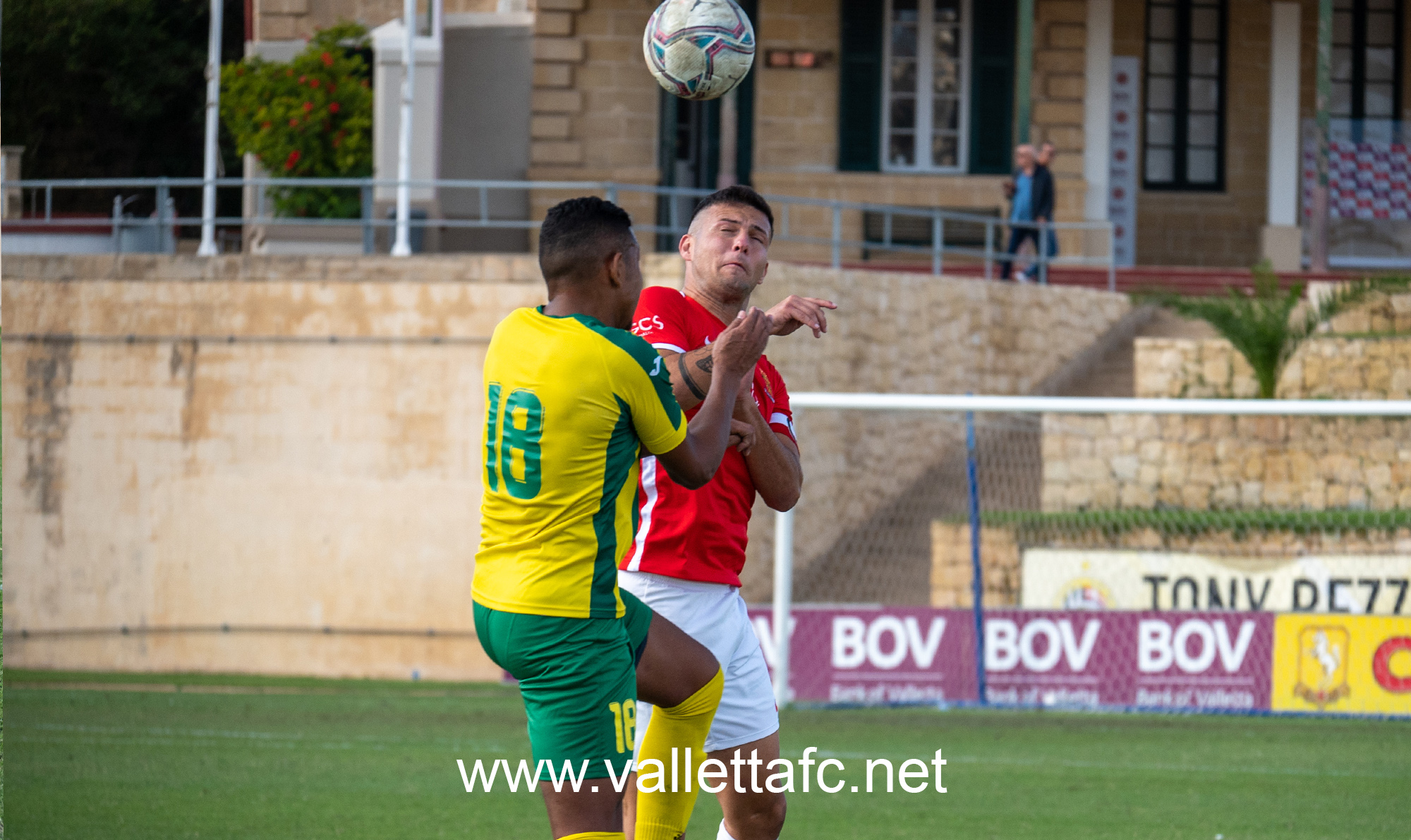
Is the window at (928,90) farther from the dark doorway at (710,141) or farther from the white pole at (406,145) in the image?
the white pole at (406,145)

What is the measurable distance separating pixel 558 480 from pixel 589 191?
11.7 metres

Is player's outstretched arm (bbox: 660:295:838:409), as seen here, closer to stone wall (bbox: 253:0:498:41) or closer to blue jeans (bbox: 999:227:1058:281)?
blue jeans (bbox: 999:227:1058:281)

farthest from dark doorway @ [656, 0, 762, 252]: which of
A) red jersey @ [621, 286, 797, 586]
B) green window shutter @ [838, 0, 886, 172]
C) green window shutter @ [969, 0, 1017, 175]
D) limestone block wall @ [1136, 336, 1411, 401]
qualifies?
red jersey @ [621, 286, 797, 586]

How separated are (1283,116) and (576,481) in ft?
63.1

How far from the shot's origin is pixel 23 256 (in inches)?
547

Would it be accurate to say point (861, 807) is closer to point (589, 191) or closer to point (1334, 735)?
point (1334, 735)

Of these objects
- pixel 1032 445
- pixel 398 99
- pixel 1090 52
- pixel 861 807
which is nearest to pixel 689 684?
pixel 861 807

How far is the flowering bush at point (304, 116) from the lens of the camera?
52.2ft

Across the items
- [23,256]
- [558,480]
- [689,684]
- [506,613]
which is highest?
[23,256]

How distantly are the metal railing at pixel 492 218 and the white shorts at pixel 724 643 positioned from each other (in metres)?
7.90

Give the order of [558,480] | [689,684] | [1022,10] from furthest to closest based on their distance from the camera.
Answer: [1022,10] → [689,684] → [558,480]

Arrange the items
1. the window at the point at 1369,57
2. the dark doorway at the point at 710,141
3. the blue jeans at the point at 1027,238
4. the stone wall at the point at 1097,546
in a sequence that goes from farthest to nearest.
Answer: the window at the point at 1369,57 < the dark doorway at the point at 710,141 < the blue jeans at the point at 1027,238 < the stone wall at the point at 1097,546

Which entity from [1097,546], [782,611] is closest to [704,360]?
[782,611]

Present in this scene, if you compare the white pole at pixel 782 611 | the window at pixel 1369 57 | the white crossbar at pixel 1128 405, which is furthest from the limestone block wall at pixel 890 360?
the window at pixel 1369 57
